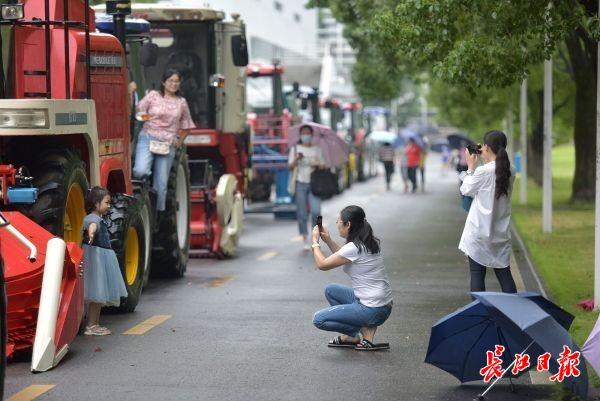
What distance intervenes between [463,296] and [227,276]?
3.32 m

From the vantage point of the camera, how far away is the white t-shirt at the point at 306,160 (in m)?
21.6

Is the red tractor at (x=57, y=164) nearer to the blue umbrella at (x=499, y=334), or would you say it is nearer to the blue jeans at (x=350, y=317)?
the blue jeans at (x=350, y=317)

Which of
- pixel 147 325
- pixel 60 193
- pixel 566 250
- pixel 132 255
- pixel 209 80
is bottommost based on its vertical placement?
pixel 566 250

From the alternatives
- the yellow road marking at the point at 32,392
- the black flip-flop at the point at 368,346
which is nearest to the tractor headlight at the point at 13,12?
the yellow road marking at the point at 32,392

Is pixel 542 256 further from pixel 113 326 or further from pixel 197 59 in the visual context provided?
pixel 113 326

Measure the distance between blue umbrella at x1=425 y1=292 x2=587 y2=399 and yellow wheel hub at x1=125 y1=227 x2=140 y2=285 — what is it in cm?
490

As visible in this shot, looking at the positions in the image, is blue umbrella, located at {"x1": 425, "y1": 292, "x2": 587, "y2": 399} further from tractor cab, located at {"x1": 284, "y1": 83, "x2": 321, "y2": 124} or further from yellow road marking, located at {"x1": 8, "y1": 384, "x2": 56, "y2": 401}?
tractor cab, located at {"x1": 284, "y1": 83, "x2": 321, "y2": 124}

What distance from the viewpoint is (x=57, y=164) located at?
39.0 ft

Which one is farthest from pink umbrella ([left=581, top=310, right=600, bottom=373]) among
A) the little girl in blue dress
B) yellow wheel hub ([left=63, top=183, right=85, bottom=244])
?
yellow wheel hub ([left=63, top=183, right=85, bottom=244])

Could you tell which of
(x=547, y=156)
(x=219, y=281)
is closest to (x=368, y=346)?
(x=219, y=281)

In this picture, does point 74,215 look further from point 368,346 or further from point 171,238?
point 171,238

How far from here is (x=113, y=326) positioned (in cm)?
1255

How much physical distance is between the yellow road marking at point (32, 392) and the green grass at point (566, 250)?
13.9 ft

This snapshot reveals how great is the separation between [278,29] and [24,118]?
63.2m
